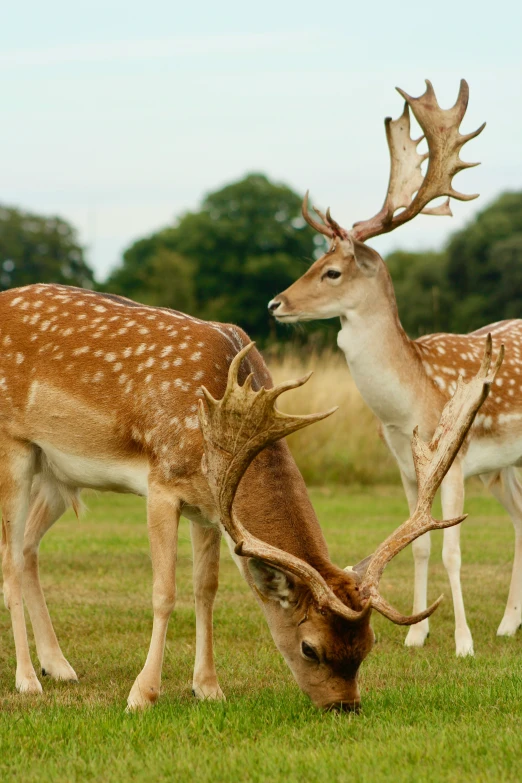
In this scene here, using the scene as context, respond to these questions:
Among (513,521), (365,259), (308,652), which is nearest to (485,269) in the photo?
(513,521)

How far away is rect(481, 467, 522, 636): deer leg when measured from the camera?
7.67m

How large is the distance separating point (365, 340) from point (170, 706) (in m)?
3.09

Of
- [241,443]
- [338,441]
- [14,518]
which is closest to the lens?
[241,443]

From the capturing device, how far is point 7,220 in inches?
2398

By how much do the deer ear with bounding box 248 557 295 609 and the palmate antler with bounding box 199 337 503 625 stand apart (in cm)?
8

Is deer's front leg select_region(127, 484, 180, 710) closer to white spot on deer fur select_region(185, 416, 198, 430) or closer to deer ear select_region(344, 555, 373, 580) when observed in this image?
white spot on deer fur select_region(185, 416, 198, 430)

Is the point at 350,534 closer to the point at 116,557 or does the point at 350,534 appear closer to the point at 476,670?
the point at 116,557

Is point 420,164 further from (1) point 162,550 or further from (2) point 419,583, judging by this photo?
(1) point 162,550

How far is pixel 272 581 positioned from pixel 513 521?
382cm

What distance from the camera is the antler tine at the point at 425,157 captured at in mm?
7930

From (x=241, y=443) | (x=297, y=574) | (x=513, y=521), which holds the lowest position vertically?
(x=513, y=521)

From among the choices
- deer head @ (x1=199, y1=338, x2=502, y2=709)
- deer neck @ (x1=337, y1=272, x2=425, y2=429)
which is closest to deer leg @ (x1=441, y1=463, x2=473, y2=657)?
deer neck @ (x1=337, y1=272, x2=425, y2=429)

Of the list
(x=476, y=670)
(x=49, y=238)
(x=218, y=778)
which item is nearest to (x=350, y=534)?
(x=476, y=670)

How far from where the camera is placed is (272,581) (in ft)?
16.5
